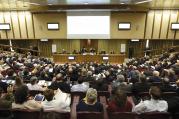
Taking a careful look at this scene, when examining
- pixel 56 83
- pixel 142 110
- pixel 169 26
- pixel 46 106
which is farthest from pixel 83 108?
pixel 169 26

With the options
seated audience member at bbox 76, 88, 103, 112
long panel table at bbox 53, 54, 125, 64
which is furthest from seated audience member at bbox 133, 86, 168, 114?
long panel table at bbox 53, 54, 125, 64

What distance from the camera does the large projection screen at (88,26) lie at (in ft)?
64.5

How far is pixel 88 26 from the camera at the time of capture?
19.8 m

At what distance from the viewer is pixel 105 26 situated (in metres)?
19.8

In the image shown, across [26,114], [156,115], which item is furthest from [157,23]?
[26,114]

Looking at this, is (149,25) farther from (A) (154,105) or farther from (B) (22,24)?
(A) (154,105)

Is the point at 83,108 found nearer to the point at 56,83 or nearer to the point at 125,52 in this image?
the point at 56,83

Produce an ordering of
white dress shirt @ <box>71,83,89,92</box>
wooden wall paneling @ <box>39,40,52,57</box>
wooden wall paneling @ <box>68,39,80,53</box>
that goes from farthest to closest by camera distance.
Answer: wooden wall paneling @ <box>39,40,52,57</box> → wooden wall paneling @ <box>68,39,80,53</box> → white dress shirt @ <box>71,83,89,92</box>

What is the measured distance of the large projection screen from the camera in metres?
19.7

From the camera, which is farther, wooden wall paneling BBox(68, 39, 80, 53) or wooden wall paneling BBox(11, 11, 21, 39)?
wooden wall paneling BBox(68, 39, 80, 53)

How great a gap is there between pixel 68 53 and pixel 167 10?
870 centimetres

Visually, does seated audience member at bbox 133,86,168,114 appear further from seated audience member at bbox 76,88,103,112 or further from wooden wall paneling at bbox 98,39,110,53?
wooden wall paneling at bbox 98,39,110,53

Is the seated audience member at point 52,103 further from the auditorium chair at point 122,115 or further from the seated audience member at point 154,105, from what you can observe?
the seated audience member at point 154,105

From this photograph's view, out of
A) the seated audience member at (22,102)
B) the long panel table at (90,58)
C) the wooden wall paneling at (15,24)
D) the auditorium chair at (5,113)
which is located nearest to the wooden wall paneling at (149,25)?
the long panel table at (90,58)
